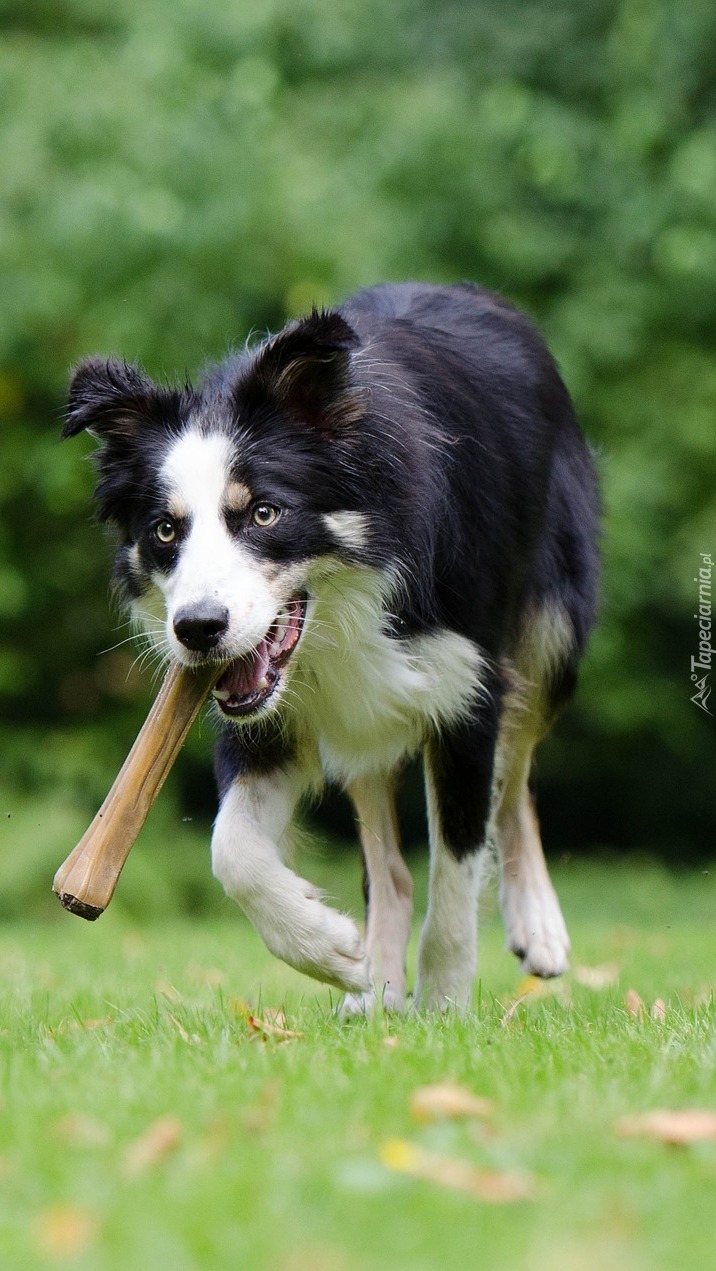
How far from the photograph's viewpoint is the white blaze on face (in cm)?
402

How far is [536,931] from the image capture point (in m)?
5.69

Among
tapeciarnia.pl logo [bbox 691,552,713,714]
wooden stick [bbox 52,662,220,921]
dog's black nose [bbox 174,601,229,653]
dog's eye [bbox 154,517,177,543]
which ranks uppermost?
dog's eye [bbox 154,517,177,543]

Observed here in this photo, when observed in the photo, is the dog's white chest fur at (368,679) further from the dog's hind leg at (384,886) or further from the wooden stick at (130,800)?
the dog's hind leg at (384,886)

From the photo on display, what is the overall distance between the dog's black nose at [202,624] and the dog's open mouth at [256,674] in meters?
0.28

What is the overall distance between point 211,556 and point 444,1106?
1.71 metres

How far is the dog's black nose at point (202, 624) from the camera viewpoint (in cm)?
396

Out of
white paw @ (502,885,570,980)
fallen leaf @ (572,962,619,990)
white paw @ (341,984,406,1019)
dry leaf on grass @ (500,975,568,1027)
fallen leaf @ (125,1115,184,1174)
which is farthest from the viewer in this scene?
fallen leaf @ (572,962,619,990)

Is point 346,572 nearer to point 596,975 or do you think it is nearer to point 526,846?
point 526,846

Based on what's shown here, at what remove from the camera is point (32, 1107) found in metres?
2.96

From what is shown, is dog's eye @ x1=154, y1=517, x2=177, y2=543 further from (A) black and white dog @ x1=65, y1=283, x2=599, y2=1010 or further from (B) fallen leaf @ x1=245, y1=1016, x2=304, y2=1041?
(B) fallen leaf @ x1=245, y1=1016, x2=304, y2=1041

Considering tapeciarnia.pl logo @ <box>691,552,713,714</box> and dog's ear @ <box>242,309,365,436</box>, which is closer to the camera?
dog's ear @ <box>242,309,365,436</box>


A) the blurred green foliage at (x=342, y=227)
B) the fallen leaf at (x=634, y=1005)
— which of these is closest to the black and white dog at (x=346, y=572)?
the fallen leaf at (x=634, y=1005)

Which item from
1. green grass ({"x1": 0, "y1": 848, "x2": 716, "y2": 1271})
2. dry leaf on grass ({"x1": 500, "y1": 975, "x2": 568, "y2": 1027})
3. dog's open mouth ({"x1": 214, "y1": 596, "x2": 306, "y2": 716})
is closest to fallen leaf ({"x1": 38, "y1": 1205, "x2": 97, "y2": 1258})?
green grass ({"x1": 0, "y1": 848, "x2": 716, "y2": 1271})

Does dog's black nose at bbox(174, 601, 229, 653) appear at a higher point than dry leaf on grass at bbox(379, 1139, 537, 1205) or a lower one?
higher
